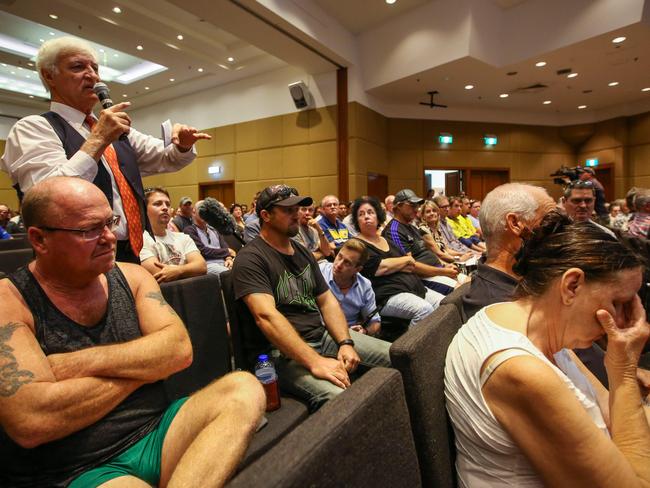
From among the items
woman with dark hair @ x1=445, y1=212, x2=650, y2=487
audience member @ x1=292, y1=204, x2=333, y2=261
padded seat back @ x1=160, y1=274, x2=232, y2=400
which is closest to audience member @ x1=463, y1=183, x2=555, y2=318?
woman with dark hair @ x1=445, y1=212, x2=650, y2=487

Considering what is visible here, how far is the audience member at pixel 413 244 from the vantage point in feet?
9.75

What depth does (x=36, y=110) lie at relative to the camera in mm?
11211

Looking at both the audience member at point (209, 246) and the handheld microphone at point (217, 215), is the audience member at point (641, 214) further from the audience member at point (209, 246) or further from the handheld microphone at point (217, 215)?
the audience member at point (209, 246)

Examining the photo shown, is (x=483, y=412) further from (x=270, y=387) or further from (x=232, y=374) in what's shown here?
(x=270, y=387)

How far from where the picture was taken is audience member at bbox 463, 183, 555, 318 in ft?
4.35

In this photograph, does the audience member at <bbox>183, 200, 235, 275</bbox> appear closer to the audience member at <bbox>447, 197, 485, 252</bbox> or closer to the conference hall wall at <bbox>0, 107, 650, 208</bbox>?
the audience member at <bbox>447, 197, 485, 252</bbox>

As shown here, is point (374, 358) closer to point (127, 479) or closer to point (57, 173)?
point (127, 479)

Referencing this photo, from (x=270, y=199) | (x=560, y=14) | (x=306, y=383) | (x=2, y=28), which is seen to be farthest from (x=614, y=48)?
(x=2, y=28)

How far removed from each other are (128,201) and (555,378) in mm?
1454

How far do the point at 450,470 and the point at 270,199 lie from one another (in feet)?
4.55

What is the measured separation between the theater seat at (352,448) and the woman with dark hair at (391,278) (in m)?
1.73

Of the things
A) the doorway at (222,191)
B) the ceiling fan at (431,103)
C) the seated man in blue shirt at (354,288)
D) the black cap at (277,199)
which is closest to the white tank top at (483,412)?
the black cap at (277,199)

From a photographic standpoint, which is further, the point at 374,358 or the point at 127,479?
the point at 374,358

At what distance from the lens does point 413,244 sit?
318 centimetres
